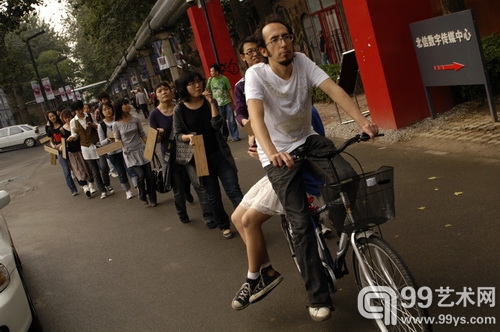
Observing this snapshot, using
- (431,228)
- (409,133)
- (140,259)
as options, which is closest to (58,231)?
(140,259)

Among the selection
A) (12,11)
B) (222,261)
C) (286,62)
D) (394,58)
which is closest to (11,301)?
(222,261)

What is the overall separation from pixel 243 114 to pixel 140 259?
220cm

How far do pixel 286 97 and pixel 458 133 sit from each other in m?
4.84

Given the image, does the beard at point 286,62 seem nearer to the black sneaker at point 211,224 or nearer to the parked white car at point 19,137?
the black sneaker at point 211,224

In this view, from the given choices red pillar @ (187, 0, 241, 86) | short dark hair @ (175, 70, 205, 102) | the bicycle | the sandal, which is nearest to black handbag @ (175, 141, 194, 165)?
short dark hair @ (175, 70, 205, 102)

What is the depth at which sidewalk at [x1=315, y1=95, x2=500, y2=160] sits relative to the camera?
23.3 feet

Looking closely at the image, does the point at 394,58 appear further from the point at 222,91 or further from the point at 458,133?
the point at 222,91

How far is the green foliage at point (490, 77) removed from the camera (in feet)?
29.4

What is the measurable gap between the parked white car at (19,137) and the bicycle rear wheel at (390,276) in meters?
36.3

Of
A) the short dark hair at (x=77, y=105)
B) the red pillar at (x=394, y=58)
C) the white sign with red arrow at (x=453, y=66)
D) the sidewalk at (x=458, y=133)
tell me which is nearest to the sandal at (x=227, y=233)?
the sidewalk at (x=458, y=133)

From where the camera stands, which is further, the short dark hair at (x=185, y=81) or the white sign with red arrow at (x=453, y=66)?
the white sign with red arrow at (x=453, y=66)

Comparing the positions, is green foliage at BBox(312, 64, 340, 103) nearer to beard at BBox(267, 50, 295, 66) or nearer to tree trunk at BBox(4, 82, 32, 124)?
beard at BBox(267, 50, 295, 66)

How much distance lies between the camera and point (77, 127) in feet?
37.8

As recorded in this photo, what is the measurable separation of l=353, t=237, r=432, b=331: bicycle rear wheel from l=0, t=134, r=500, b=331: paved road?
48cm
